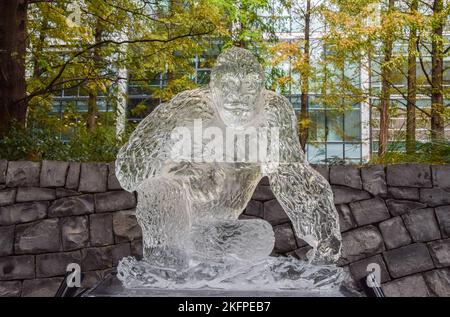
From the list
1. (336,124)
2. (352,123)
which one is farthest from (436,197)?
(352,123)

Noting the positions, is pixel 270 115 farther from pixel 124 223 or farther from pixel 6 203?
pixel 6 203

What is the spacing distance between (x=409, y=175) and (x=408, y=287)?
804mm

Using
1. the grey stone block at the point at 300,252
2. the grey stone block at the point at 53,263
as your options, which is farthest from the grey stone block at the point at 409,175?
the grey stone block at the point at 53,263

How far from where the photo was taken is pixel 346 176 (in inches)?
140

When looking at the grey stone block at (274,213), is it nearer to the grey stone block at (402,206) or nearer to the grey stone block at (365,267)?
the grey stone block at (365,267)

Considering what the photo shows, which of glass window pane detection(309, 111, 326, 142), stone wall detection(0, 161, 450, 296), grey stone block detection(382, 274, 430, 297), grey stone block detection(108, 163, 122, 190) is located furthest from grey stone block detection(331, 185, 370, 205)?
glass window pane detection(309, 111, 326, 142)

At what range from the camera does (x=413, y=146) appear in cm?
415

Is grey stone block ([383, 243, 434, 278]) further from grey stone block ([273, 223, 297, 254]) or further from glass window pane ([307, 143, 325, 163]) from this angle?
glass window pane ([307, 143, 325, 163])

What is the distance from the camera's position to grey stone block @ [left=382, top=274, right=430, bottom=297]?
133 inches

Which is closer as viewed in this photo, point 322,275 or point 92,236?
point 322,275

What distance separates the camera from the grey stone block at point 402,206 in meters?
3.48

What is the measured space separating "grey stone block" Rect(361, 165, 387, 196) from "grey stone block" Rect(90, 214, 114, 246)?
191 cm
